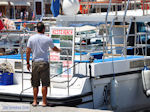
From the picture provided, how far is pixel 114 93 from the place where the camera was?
8.68 m

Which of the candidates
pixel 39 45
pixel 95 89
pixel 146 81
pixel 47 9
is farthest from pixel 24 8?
pixel 39 45

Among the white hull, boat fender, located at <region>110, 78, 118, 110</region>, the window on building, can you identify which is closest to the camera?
the white hull

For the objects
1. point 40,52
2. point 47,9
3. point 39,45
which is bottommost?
point 40,52

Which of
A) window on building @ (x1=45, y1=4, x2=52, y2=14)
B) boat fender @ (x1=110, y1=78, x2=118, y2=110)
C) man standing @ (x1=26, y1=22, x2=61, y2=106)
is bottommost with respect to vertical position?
boat fender @ (x1=110, y1=78, x2=118, y2=110)

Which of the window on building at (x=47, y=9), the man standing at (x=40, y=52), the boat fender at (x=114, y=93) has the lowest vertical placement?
the boat fender at (x=114, y=93)

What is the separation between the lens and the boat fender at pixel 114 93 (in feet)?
28.2

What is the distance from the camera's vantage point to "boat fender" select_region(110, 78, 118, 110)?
8.59 meters

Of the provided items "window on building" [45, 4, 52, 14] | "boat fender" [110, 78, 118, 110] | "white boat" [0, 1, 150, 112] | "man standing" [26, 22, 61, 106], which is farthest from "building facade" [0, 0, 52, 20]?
"man standing" [26, 22, 61, 106]

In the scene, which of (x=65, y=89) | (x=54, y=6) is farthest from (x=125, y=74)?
(x=54, y=6)

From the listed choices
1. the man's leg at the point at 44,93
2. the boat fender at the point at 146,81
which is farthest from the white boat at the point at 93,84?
the man's leg at the point at 44,93

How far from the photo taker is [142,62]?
9.37 metres

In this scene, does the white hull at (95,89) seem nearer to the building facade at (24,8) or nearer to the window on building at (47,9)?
the building facade at (24,8)

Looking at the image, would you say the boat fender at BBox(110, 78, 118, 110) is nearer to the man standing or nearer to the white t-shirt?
the man standing

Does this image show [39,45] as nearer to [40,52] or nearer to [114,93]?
[40,52]
